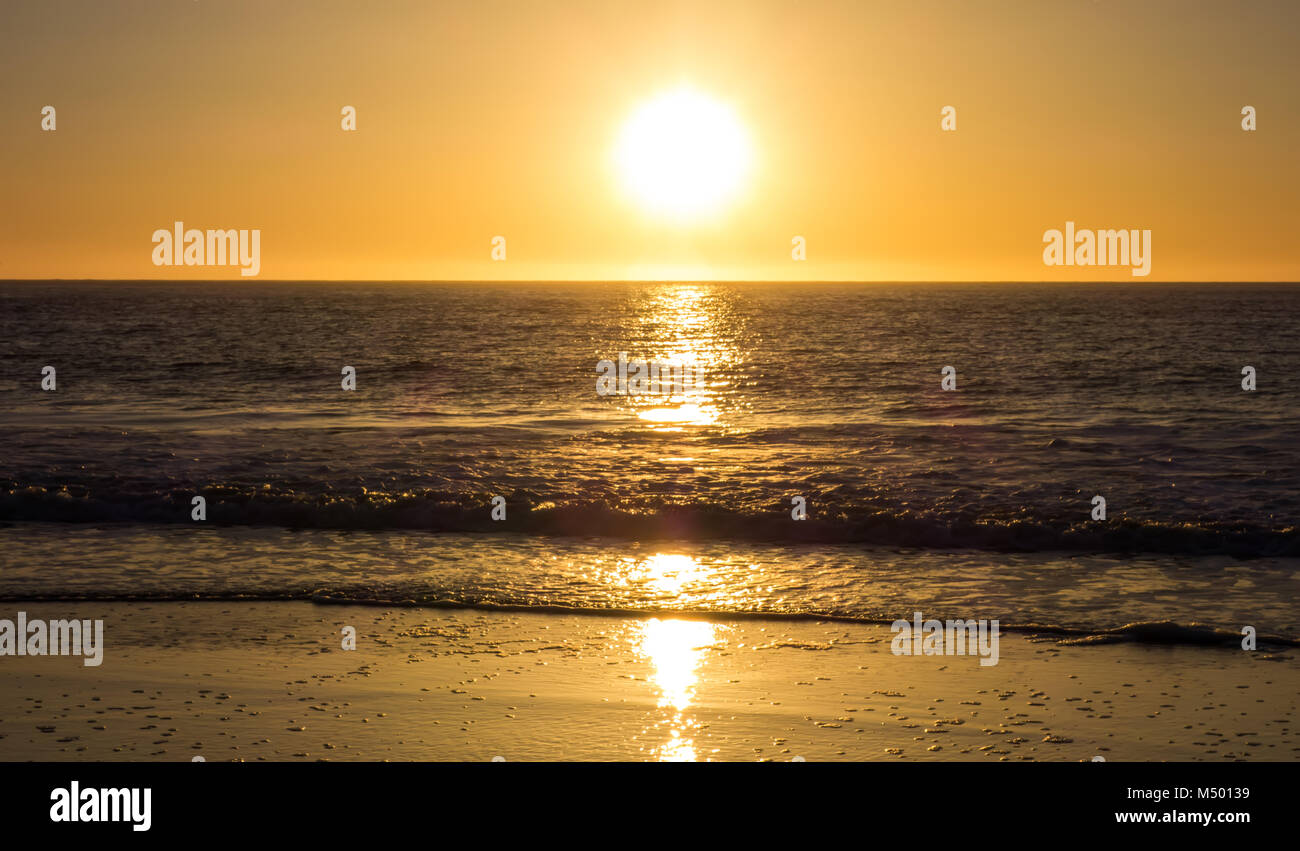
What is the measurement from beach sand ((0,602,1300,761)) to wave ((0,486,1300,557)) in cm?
521

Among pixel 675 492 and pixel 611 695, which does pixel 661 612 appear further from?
pixel 675 492

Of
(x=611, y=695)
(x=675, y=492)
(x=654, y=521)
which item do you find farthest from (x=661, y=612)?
(x=675, y=492)

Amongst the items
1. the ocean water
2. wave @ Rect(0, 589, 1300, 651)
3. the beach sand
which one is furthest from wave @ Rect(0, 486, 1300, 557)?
the beach sand

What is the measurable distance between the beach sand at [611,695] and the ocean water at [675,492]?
3.55 feet

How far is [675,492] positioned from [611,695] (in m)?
9.94

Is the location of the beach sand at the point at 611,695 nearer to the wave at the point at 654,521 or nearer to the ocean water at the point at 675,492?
the ocean water at the point at 675,492

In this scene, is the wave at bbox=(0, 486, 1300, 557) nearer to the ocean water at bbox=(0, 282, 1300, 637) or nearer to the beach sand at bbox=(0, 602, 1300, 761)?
the ocean water at bbox=(0, 282, 1300, 637)

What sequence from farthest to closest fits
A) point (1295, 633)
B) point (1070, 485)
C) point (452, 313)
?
point (452, 313) < point (1070, 485) < point (1295, 633)

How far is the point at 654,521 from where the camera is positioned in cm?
1566

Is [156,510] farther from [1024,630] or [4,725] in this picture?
[1024,630]

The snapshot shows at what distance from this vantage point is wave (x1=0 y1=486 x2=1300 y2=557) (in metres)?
14.2
